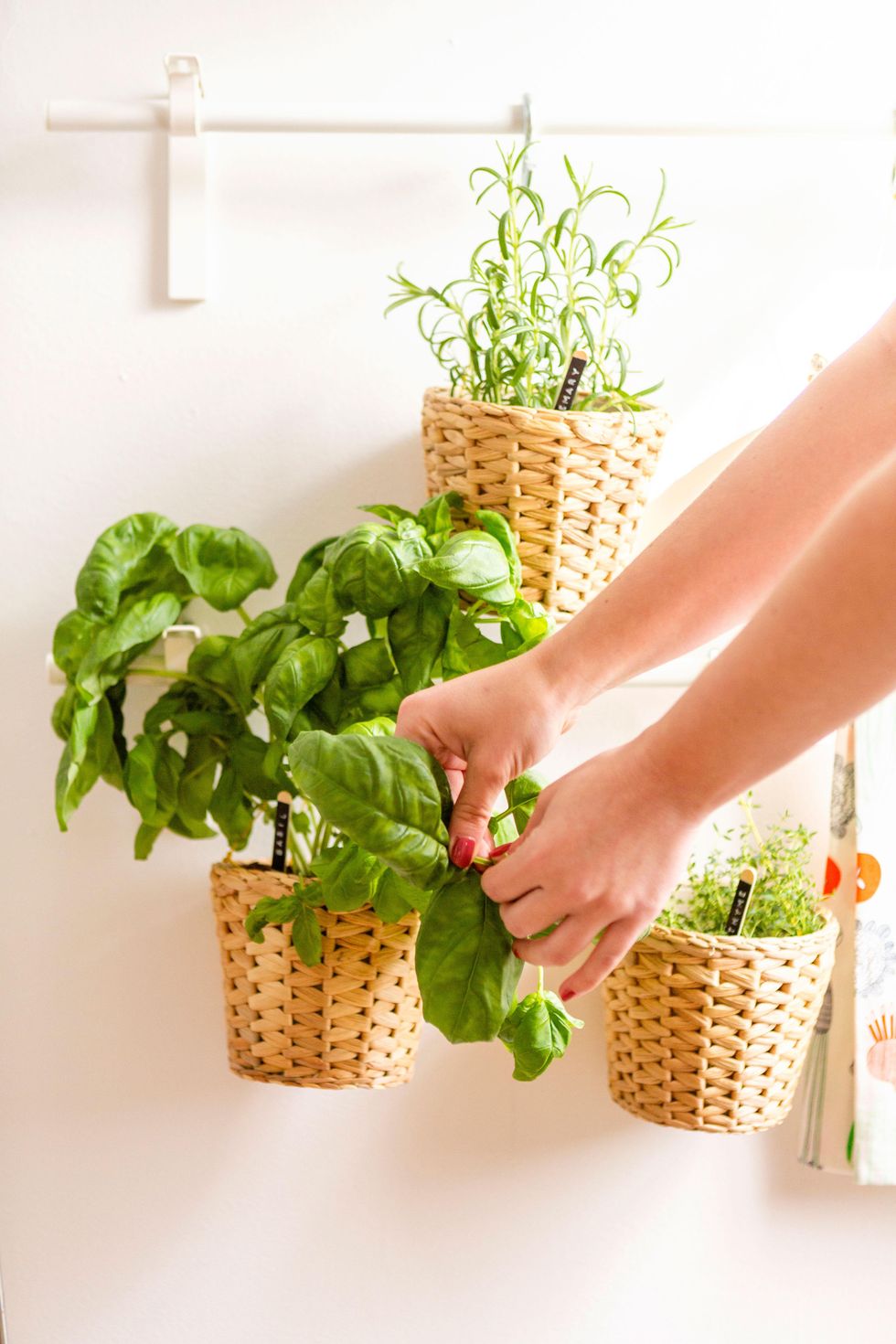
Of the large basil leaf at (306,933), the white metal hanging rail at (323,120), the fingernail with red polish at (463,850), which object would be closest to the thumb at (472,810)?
the fingernail with red polish at (463,850)

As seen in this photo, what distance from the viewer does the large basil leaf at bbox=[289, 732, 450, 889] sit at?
64 cm

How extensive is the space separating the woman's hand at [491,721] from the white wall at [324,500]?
441 mm

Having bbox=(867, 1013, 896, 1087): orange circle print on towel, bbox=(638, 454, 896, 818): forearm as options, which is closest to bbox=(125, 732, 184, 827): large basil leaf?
bbox=(638, 454, 896, 818): forearm

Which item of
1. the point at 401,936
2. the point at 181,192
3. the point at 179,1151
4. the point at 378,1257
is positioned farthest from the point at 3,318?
the point at 378,1257

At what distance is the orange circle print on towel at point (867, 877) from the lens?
1.09m

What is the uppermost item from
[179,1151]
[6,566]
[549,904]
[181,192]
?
[181,192]

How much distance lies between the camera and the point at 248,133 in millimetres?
1094

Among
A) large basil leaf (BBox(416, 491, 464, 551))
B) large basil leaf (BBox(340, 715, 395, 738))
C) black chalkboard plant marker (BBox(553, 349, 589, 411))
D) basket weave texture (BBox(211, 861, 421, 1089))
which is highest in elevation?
black chalkboard plant marker (BBox(553, 349, 589, 411))

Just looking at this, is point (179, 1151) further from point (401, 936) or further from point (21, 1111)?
point (401, 936)

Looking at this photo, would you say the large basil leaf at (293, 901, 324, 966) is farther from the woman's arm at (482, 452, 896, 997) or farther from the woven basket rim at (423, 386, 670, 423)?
the woven basket rim at (423, 386, 670, 423)

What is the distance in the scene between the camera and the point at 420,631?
882mm

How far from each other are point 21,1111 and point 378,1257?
361 mm

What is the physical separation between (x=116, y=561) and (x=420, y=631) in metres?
0.27

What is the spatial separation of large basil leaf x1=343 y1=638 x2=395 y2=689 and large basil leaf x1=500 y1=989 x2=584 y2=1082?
9.7 inches
